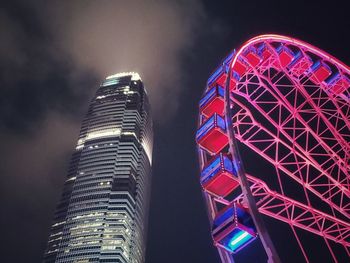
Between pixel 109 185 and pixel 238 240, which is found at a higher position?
pixel 109 185

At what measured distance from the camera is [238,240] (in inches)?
561

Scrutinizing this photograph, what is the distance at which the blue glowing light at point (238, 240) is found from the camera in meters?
14.0

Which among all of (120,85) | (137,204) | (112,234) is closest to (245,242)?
(112,234)

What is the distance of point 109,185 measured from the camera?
376ft

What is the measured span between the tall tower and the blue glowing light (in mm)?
92603

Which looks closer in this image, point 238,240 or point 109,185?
point 238,240

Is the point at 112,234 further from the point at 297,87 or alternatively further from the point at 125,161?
the point at 297,87

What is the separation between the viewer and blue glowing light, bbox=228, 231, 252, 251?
14.0 metres

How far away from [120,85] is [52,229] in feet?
169

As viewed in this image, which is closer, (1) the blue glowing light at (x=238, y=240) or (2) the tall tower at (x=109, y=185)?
(1) the blue glowing light at (x=238, y=240)

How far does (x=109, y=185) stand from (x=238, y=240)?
102948mm

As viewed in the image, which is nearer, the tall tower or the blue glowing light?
the blue glowing light

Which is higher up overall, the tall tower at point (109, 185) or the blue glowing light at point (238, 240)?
the tall tower at point (109, 185)

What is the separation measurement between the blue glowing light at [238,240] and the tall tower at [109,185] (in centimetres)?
9260
